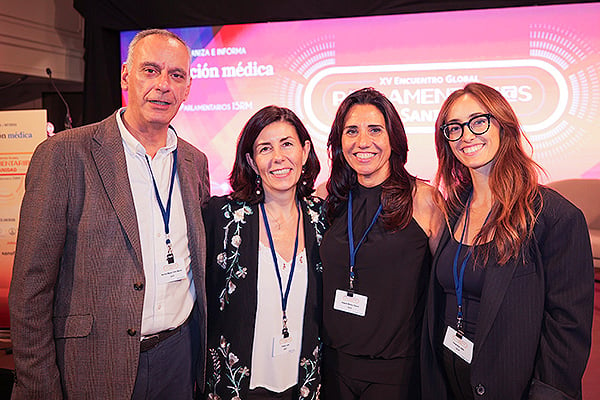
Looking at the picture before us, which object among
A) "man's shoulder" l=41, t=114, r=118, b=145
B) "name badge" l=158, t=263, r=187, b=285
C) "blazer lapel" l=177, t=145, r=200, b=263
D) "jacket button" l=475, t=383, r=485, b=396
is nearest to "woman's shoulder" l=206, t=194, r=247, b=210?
"blazer lapel" l=177, t=145, r=200, b=263

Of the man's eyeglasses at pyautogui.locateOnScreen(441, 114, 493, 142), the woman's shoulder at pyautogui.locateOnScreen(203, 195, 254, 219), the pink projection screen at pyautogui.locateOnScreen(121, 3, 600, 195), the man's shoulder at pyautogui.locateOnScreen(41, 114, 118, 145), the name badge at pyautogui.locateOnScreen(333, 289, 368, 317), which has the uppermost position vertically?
the pink projection screen at pyautogui.locateOnScreen(121, 3, 600, 195)

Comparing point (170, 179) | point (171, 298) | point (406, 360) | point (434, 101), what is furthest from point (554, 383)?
point (434, 101)

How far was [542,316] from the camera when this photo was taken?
1.61 m

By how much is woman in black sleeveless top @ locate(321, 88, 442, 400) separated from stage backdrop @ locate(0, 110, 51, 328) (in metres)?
3.27

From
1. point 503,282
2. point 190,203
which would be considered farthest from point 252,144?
point 503,282

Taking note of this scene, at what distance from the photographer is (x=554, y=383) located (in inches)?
61.7

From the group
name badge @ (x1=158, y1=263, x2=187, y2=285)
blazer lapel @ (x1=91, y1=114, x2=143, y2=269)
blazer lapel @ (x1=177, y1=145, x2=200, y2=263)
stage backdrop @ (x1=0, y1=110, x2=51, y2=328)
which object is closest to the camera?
blazer lapel @ (x1=91, y1=114, x2=143, y2=269)

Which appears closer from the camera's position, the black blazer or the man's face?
the black blazer

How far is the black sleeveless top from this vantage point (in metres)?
1.92

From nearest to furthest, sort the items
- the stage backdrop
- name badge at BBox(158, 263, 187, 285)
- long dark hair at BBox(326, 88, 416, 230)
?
name badge at BBox(158, 263, 187, 285), long dark hair at BBox(326, 88, 416, 230), the stage backdrop

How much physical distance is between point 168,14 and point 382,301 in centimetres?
421

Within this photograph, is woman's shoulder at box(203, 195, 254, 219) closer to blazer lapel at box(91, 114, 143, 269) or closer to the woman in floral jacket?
the woman in floral jacket

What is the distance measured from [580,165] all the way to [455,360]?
3601mm

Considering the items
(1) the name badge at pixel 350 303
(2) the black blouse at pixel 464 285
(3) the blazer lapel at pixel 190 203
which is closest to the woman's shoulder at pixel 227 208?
(3) the blazer lapel at pixel 190 203
